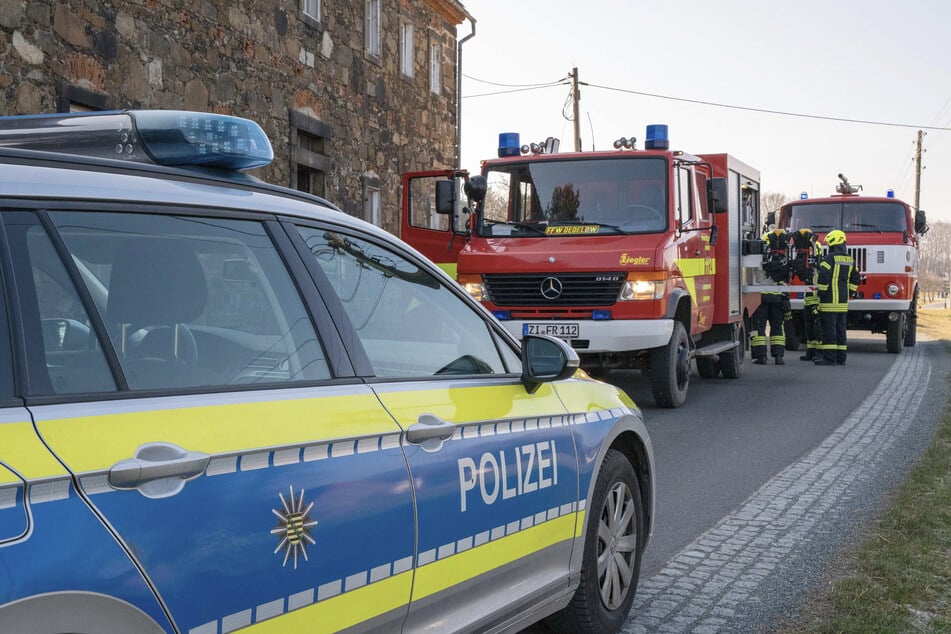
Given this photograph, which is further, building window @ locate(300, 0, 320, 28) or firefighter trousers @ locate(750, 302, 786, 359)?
building window @ locate(300, 0, 320, 28)

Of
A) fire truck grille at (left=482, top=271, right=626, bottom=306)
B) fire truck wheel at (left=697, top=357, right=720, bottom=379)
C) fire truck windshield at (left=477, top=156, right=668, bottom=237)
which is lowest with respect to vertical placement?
fire truck wheel at (left=697, top=357, right=720, bottom=379)

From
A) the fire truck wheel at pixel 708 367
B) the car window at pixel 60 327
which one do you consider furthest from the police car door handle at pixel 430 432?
the fire truck wheel at pixel 708 367

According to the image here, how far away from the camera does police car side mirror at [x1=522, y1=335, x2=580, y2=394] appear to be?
3.62 meters

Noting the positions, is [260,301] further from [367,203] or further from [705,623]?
[367,203]

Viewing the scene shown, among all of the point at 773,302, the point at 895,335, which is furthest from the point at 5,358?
the point at 895,335

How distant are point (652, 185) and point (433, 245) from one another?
8.43 feet

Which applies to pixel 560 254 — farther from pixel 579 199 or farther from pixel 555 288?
pixel 579 199

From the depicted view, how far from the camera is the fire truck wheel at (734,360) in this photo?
14289 mm

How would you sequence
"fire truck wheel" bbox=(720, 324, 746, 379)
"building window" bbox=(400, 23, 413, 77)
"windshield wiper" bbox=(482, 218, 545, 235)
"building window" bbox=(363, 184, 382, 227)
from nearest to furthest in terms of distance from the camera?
"windshield wiper" bbox=(482, 218, 545, 235), "fire truck wheel" bbox=(720, 324, 746, 379), "building window" bbox=(363, 184, 382, 227), "building window" bbox=(400, 23, 413, 77)

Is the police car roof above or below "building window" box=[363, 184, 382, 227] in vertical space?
below

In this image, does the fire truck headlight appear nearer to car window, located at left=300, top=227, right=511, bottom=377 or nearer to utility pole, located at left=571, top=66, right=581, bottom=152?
car window, located at left=300, top=227, right=511, bottom=377

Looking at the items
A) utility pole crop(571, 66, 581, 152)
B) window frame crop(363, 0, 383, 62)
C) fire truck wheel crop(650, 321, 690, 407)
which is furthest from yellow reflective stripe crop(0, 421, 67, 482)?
utility pole crop(571, 66, 581, 152)

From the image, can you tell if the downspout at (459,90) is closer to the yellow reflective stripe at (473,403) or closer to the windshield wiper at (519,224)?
the windshield wiper at (519,224)

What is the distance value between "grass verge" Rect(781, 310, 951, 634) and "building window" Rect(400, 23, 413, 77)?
15.1m
